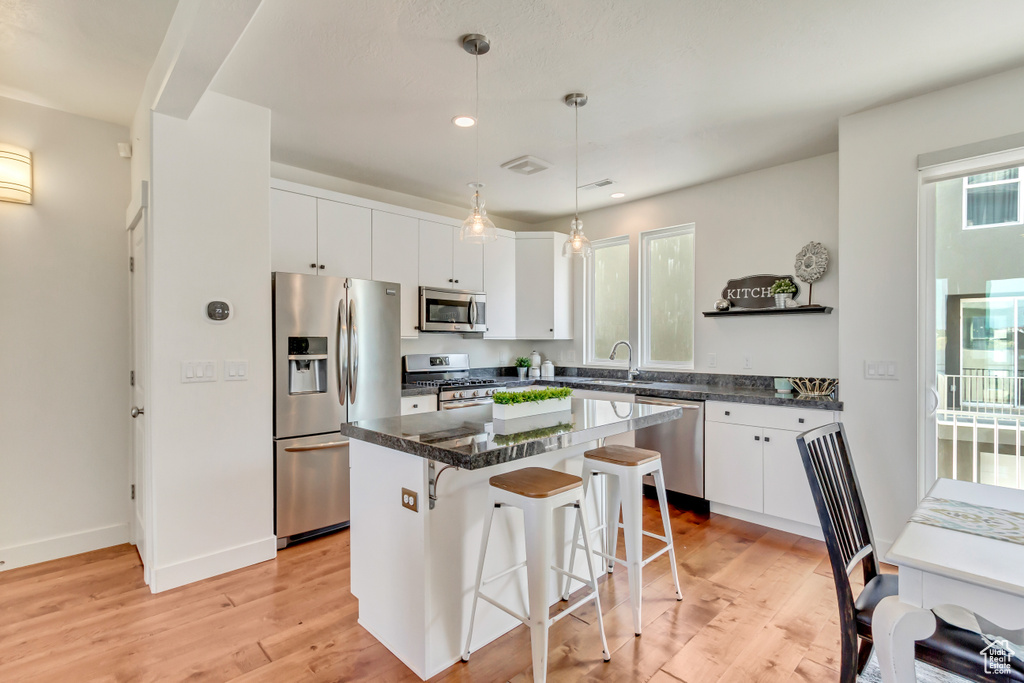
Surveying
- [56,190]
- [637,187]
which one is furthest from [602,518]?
[56,190]

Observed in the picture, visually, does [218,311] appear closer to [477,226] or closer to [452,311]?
[477,226]

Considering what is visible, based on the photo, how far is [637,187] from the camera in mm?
4270

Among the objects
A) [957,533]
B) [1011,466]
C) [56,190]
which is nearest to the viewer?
[957,533]

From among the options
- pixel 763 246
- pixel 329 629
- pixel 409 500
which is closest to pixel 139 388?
pixel 329 629

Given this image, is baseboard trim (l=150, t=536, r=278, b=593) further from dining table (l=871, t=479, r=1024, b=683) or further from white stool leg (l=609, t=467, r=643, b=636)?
dining table (l=871, t=479, r=1024, b=683)

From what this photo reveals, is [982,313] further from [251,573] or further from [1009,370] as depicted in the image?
[251,573]

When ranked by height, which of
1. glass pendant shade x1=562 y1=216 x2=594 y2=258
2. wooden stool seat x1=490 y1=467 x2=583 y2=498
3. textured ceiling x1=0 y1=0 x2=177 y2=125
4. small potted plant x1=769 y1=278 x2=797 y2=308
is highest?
textured ceiling x1=0 y1=0 x2=177 y2=125

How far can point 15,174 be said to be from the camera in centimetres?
270

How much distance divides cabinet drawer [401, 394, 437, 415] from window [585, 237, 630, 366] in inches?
74.6

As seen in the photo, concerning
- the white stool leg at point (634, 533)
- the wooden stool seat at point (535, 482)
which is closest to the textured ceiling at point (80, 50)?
the wooden stool seat at point (535, 482)

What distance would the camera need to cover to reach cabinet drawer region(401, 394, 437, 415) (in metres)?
3.71

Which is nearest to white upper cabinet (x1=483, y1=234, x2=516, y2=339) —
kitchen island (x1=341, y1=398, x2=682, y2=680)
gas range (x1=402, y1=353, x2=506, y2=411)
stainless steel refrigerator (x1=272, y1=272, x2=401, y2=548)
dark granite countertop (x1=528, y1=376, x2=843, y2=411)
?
gas range (x1=402, y1=353, x2=506, y2=411)

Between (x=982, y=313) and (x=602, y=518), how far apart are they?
88.0 inches

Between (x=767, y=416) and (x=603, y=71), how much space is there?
2372mm
